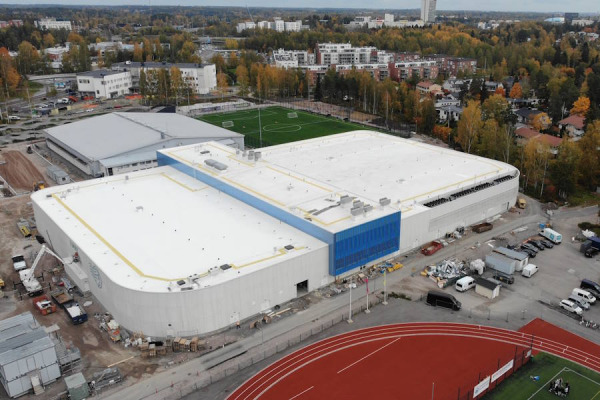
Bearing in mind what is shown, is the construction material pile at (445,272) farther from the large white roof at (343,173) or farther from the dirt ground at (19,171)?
the dirt ground at (19,171)

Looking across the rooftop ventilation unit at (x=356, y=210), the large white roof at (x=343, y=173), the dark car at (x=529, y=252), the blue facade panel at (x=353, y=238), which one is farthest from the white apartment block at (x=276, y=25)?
the rooftop ventilation unit at (x=356, y=210)

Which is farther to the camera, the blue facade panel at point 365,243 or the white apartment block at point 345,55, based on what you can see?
the white apartment block at point 345,55

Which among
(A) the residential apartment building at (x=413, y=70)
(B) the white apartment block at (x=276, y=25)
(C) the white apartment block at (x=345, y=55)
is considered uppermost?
(B) the white apartment block at (x=276, y=25)

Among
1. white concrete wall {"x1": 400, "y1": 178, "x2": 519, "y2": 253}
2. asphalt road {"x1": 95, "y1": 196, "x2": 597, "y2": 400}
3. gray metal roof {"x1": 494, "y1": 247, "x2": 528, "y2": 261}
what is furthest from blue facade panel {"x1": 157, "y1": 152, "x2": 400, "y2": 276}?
gray metal roof {"x1": 494, "y1": 247, "x2": 528, "y2": 261}

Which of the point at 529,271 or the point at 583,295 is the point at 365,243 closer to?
the point at 529,271

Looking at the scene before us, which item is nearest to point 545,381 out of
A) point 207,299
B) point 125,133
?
point 207,299

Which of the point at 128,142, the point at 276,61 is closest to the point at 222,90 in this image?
the point at 276,61
